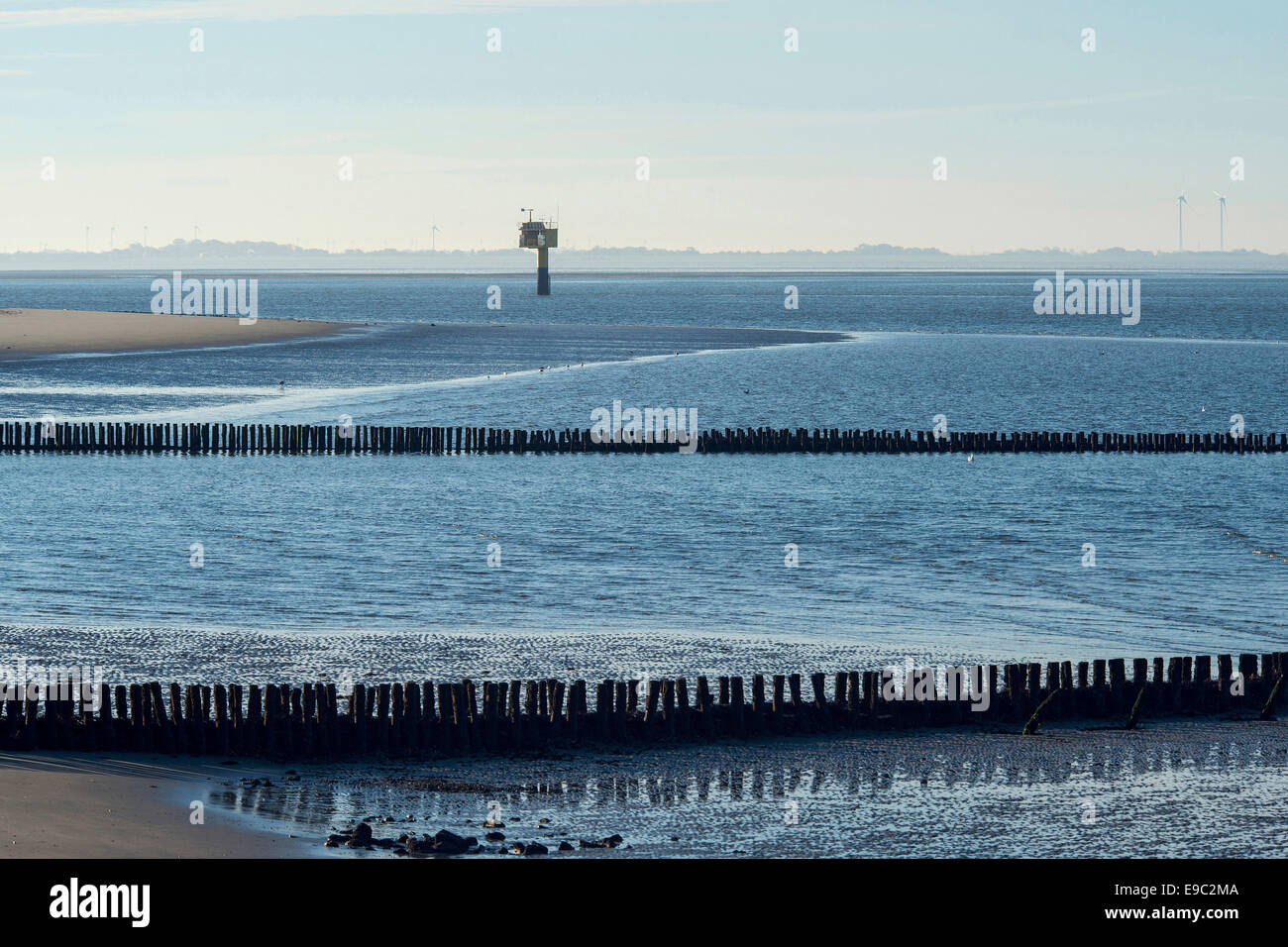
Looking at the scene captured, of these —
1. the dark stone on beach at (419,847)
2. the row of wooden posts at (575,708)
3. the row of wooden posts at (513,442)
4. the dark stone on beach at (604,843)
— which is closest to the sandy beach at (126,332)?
the row of wooden posts at (513,442)

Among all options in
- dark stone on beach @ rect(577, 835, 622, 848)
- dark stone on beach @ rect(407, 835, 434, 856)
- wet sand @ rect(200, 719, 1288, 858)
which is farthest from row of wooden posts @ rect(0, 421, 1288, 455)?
dark stone on beach @ rect(407, 835, 434, 856)

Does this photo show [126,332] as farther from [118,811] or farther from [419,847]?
[419,847]

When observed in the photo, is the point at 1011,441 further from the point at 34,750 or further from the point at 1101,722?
the point at 34,750

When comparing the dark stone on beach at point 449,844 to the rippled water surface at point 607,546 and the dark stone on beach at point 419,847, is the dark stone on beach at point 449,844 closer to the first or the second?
the dark stone on beach at point 419,847

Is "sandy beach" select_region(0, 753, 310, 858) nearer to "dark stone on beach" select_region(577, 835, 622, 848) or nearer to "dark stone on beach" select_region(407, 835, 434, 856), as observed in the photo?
"dark stone on beach" select_region(407, 835, 434, 856)
